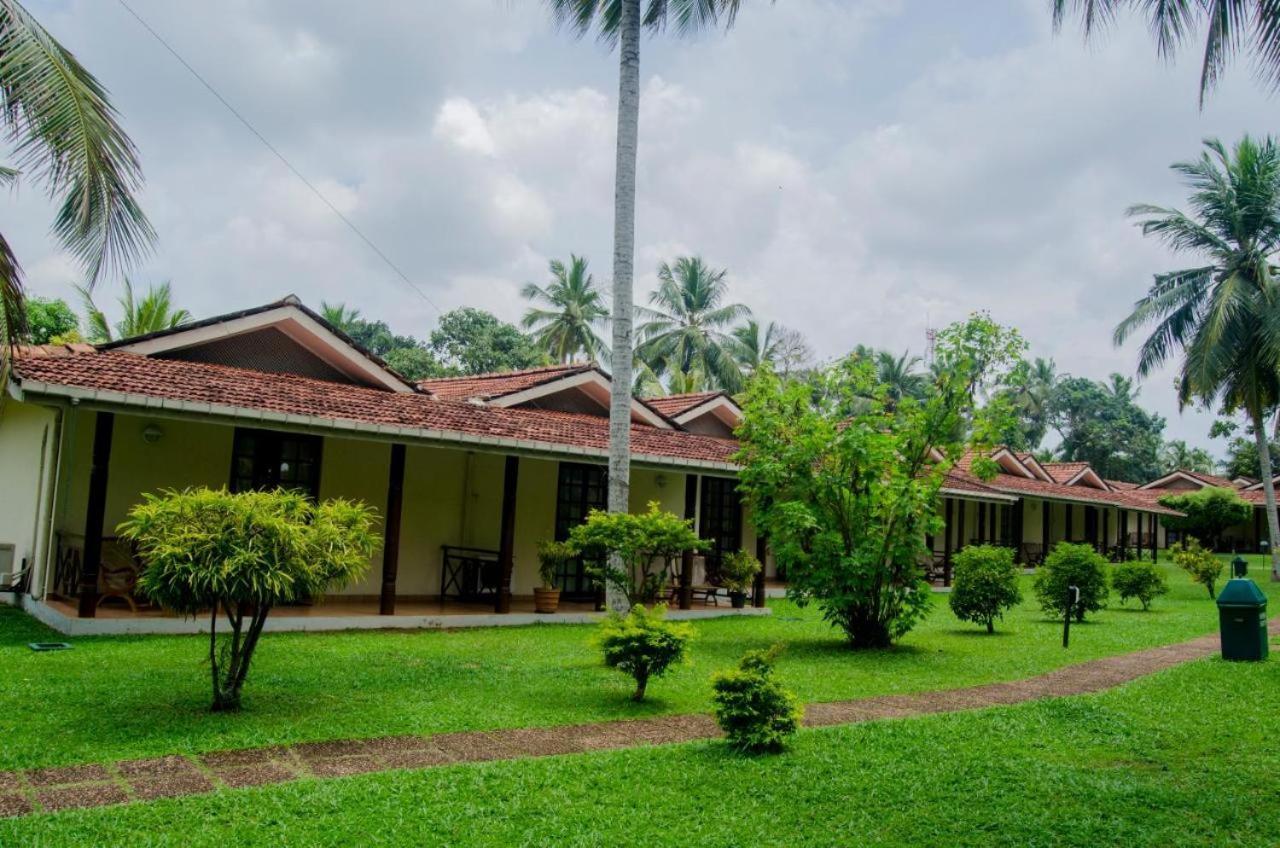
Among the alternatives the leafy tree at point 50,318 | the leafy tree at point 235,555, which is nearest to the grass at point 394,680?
the leafy tree at point 235,555

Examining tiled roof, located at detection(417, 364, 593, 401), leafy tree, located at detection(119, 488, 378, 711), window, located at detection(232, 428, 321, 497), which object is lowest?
leafy tree, located at detection(119, 488, 378, 711)

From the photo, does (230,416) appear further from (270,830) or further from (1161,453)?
(1161,453)

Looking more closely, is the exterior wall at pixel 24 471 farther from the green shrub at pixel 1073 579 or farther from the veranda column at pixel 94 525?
the green shrub at pixel 1073 579

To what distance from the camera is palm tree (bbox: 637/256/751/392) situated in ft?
132

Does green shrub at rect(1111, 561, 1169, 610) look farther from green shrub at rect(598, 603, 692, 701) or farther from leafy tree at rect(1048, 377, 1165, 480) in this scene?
leafy tree at rect(1048, 377, 1165, 480)

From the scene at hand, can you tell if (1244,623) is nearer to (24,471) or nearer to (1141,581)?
(1141,581)

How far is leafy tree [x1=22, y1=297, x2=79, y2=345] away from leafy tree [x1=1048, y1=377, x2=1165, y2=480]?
179 ft

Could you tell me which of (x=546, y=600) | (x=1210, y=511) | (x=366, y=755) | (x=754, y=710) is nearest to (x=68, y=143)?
(x=366, y=755)

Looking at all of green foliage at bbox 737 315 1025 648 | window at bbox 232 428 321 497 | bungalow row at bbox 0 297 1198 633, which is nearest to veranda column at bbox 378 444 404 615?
bungalow row at bbox 0 297 1198 633

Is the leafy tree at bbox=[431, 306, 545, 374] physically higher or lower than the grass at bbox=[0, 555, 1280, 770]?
higher

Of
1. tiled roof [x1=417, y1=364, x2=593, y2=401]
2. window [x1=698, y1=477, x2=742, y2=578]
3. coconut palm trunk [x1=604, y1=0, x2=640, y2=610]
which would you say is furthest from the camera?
window [x1=698, y1=477, x2=742, y2=578]

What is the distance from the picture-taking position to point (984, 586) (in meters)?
13.8

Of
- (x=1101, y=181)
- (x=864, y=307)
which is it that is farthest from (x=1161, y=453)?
(x=1101, y=181)

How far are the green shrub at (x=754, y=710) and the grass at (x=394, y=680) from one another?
57.6 inches
